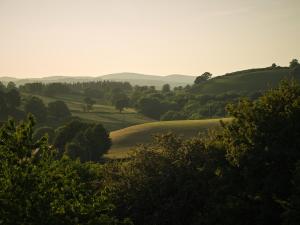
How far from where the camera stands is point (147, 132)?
108 m

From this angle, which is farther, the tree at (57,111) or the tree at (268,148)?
the tree at (57,111)

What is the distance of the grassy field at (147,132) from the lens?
325 feet

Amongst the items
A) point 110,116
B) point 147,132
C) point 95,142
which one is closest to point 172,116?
point 110,116

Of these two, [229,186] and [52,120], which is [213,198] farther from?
[52,120]

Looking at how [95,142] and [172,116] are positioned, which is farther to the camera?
[172,116]

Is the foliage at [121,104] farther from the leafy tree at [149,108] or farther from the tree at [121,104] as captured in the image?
the leafy tree at [149,108]

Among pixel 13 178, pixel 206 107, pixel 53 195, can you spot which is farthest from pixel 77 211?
pixel 206 107

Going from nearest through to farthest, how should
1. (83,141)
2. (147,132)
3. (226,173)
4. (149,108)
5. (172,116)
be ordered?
(226,173) < (83,141) < (147,132) < (172,116) < (149,108)

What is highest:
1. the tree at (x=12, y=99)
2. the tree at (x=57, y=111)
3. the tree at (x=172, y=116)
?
the tree at (x=12, y=99)

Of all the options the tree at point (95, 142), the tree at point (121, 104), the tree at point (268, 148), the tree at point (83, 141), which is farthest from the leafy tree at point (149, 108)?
the tree at point (268, 148)

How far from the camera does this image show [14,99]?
138 m

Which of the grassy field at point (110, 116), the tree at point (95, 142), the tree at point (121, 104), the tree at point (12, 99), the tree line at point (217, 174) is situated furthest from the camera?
the tree at point (121, 104)

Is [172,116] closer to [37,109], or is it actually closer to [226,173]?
[37,109]

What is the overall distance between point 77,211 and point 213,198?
43.9 feet
